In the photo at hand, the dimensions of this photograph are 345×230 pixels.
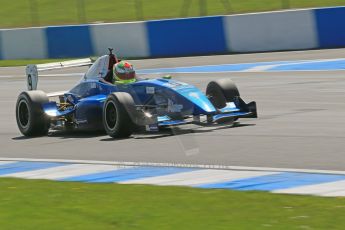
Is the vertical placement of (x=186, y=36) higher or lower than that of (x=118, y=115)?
higher

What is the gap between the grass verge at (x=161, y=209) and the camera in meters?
7.06

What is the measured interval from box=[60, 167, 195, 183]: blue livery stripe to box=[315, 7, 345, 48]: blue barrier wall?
579 inches

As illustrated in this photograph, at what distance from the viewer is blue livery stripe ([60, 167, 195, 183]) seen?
9688 millimetres

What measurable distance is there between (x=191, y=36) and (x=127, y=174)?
1675cm

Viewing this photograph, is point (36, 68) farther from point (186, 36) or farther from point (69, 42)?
point (69, 42)

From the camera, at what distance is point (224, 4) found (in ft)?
100

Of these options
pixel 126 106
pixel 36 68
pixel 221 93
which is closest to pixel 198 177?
pixel 126 106

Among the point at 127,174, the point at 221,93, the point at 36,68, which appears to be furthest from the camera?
the point at 36,68

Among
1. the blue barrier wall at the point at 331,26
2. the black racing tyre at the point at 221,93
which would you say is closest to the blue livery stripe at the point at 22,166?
the black racing tyre at the point at 221,93

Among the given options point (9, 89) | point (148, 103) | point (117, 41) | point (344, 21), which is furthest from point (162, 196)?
point (117, 41)

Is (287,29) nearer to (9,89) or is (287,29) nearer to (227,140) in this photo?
(9,89)

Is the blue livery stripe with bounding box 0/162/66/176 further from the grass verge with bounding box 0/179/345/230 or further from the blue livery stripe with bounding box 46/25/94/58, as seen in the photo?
the blue livery stripe with bounding box 46/25/94/58

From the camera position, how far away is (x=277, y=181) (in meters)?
8.84

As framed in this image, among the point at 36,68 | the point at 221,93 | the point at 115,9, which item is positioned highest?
the point at 115,9
